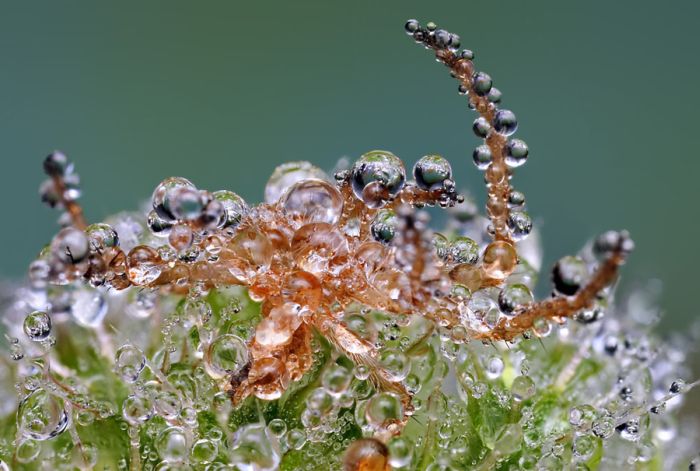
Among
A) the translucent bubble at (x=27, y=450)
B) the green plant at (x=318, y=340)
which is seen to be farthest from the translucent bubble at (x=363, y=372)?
the translucent bubble at (x=27, y=450)

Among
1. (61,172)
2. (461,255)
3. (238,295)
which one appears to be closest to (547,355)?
(461,255)

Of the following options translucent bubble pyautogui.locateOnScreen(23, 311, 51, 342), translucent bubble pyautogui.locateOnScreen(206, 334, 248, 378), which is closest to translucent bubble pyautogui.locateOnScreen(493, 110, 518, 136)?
translucent bubble pyautogui.locateOnScreen(206, 334, 248, 378)

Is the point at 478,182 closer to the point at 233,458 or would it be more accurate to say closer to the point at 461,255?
the point at 461,255

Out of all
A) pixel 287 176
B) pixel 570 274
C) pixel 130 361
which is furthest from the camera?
pixel 287 176

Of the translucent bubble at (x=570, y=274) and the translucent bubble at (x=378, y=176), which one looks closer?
the translucent bubble at (x=570, y=274)

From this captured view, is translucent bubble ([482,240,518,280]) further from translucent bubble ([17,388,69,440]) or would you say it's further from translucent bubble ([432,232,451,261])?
translucent bubble ([17,388,69,440])

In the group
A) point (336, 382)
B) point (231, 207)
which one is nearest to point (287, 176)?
point (231, 207)

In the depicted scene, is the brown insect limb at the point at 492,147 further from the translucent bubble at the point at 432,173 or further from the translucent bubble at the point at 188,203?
the translucent bubble at the point at 188,203

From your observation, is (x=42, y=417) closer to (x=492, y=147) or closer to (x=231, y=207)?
(x=231, y=207)
